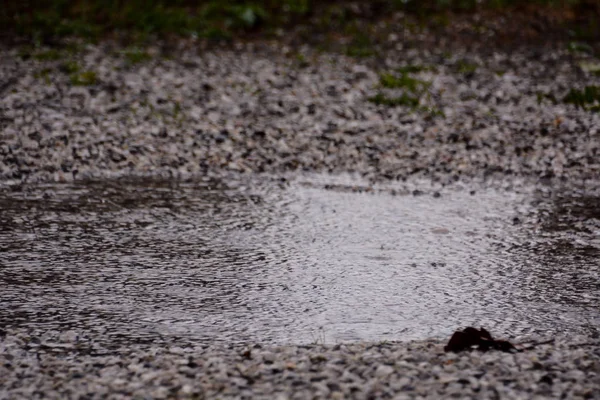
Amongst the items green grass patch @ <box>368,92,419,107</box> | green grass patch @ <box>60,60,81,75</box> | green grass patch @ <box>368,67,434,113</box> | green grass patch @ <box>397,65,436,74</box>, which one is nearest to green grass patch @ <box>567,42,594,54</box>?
green grass patch @ <box>397,65,436,74</box>

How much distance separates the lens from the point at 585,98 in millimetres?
17984

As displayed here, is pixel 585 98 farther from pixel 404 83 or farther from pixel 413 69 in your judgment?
pixel 413 69

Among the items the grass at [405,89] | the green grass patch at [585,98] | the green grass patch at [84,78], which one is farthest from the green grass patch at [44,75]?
the green grass patch at [585,98]

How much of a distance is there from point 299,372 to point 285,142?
30.8 ft

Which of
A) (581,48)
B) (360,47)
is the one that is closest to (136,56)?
(360,47)

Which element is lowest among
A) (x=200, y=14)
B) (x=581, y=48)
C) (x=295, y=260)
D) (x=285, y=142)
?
(x=295, y=260)

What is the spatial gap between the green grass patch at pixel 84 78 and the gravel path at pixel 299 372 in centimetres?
1256

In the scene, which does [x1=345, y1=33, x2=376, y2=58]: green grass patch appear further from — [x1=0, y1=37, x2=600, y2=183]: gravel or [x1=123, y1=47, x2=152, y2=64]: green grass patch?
[x1=123, y1=47, x2=152, y2=64]: green grass patch

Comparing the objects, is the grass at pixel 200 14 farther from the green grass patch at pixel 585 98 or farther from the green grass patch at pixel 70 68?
the green grass patch at pixel 585 98

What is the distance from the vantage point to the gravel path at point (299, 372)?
5973mm

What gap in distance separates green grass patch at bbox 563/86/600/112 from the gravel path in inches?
460

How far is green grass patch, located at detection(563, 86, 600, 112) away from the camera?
698 inches

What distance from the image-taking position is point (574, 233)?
1080 cm

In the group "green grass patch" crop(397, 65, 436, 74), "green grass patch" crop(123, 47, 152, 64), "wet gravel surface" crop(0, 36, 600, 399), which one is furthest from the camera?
"green grass patch" crop(123, 47, 152, 64)
